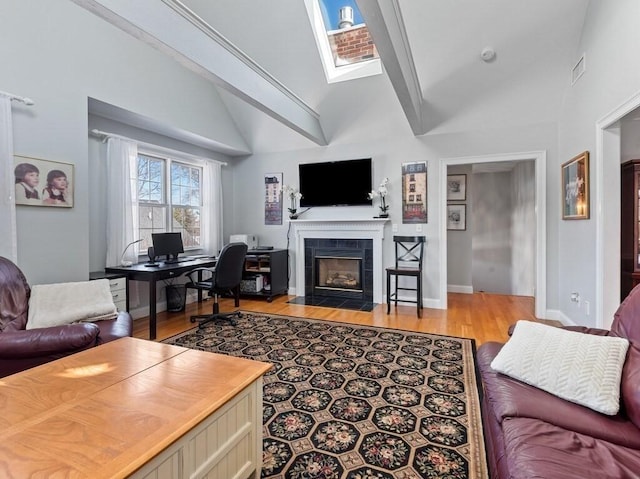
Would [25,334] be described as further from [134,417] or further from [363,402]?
[363,402]

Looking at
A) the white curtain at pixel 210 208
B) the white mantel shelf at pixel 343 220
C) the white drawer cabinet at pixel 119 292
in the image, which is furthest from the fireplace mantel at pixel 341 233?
the white drawer cabinet at pixel 119 292

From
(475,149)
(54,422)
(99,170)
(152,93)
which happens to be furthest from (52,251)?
(475,149)

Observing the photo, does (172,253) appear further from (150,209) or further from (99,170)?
(99,170)

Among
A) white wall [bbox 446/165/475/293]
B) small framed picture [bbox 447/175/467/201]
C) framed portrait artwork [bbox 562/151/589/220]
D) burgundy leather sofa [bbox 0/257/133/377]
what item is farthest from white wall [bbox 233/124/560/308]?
burgundy leather sofa [bbox 0/257/133/377]

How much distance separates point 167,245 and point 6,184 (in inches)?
67.8

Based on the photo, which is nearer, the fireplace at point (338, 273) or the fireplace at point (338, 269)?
the fireplace at point (338, 269)

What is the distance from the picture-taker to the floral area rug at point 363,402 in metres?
1.60

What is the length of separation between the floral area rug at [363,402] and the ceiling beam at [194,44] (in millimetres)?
2423

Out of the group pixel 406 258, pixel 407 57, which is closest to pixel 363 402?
pixel 406 258

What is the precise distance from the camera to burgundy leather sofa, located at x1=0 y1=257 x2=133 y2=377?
2.03 m

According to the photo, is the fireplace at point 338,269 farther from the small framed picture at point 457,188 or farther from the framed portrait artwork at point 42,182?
the framed portrait artwork at point 42,182

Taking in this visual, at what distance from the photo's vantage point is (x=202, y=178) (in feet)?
17.1

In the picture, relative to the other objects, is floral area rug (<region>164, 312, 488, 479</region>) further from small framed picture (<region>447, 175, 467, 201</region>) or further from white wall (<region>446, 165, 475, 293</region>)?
small framed picture (<region>447, 175, 467, 201</region>)

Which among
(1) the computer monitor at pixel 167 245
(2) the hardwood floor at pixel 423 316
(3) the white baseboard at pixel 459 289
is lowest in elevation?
(2) the hardwood floor at pixel 423 316
